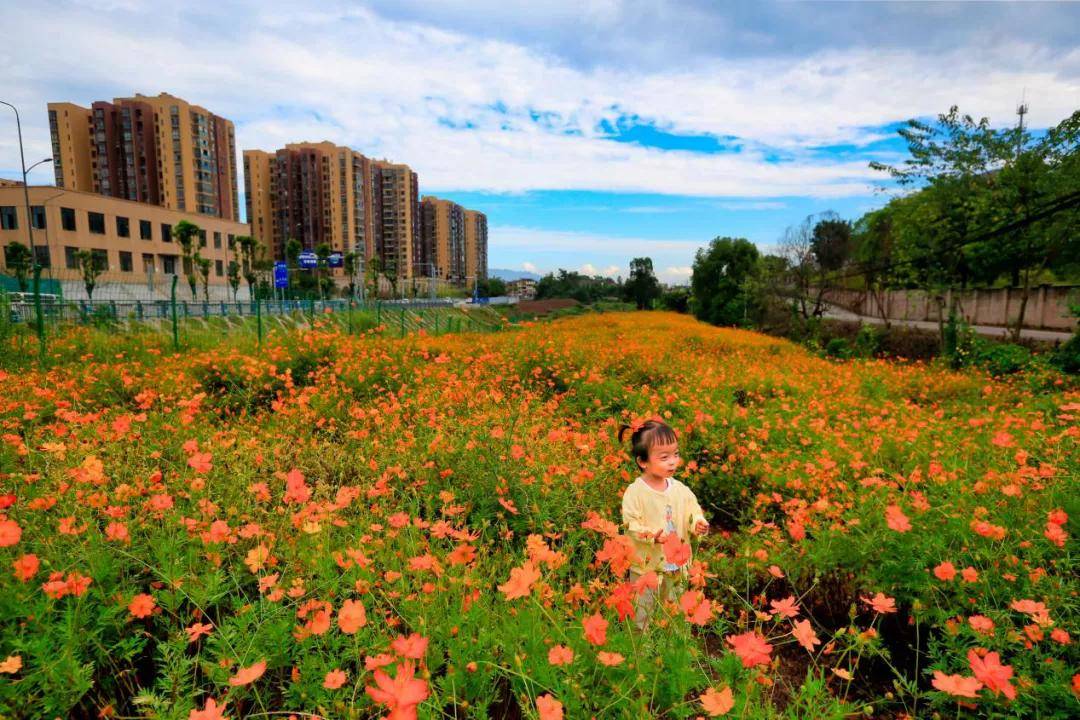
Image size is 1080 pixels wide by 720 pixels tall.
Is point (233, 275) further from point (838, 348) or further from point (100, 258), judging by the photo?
point (838, 348)

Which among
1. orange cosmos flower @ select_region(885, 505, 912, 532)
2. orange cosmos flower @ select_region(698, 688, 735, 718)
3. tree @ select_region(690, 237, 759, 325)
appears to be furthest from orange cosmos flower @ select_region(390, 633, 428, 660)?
tree @ select_region(690, 237, 759, 325)

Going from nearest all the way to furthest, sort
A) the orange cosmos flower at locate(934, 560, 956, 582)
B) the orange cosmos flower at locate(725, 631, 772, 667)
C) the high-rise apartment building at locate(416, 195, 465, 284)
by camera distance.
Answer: the orange cosmos flower at locate(725, 631, 772, 667) < the orange cosmos flower at locate(934, 560, 956, 582) < the high-rise apartment building at locate(416, 195, 465, 284)

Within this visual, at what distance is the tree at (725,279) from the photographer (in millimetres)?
27219

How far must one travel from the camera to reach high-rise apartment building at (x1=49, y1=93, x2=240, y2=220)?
5559 centimetres

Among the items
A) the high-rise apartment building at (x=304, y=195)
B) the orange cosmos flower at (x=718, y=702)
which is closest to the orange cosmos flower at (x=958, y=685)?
the orange cosmos flower at (x=718, y=702)

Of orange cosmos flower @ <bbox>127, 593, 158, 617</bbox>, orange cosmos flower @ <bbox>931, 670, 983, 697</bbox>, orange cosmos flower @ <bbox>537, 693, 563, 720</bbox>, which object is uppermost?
orange cosmos flower @ <bbox>537, 693, 563, 720</bbox>

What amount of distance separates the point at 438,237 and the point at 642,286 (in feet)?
242

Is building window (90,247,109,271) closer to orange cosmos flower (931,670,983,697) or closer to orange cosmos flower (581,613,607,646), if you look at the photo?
orange cosmos flower (581,613,607,646)

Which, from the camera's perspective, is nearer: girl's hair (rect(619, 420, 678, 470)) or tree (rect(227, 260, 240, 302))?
girl's hair (rect(619, 420, 678, 470))

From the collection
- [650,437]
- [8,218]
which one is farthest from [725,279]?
[8,218]

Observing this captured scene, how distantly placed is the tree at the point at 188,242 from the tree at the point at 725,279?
37790mm

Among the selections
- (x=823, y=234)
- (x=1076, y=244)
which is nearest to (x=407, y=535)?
(x=1076, y=244)

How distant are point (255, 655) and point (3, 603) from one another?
0.85 metres

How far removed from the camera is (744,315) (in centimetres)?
2659
